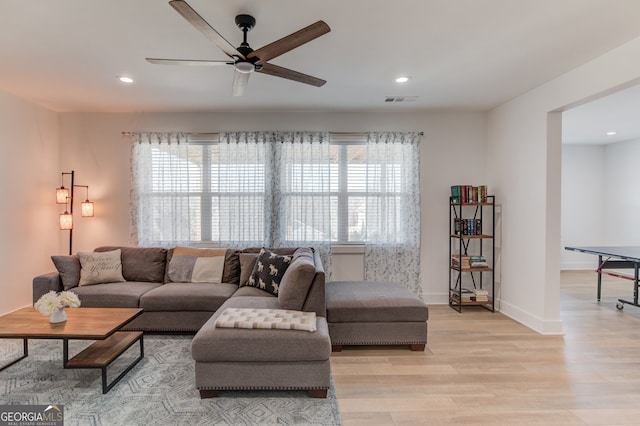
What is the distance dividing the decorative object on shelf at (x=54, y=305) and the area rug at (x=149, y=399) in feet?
1.56

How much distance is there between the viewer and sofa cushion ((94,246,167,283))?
3.91 metres

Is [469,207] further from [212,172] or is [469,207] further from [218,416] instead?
[218,416]

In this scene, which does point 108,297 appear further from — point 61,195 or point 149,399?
point 61,195

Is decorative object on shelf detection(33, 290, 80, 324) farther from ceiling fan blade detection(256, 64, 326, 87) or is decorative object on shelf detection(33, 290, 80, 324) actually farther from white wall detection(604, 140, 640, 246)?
white wall detection(604, 140, 640, 246)

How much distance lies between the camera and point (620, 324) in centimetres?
374

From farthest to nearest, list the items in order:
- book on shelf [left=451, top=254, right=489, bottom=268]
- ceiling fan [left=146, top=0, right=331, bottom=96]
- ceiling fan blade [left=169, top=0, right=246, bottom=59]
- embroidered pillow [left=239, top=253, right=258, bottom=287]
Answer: book on shelf [left=451, top=254, right=489, bottom=268] < embroidered pillow [left=239, top=253, right=258, bottom=287] < ceiling fan [left=146, top=0, right=331, bottom=96] < ceiling fan blade [left=169, top=0, right=246, bottom=59]

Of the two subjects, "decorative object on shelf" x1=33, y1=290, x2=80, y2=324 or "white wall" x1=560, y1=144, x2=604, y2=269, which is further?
"white wall" x1=560, y1=144, x2=604, y2=269

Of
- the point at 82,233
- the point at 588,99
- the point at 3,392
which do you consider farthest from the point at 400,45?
the point at 82,233

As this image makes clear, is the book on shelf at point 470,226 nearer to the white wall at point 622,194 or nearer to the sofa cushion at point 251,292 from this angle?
the sofa cushion at point 251,292

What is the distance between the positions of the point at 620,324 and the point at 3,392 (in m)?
6.00

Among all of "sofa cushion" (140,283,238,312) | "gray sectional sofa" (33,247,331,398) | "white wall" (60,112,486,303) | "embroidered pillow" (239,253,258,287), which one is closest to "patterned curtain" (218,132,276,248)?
"white wall" (60,112,486,303)

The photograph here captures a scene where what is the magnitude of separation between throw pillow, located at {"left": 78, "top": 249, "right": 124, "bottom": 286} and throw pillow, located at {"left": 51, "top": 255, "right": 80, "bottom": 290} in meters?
0.05

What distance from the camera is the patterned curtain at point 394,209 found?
444 cm

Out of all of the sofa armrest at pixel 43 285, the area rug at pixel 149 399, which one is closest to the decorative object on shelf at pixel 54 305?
the area rug at pixel 149 399
